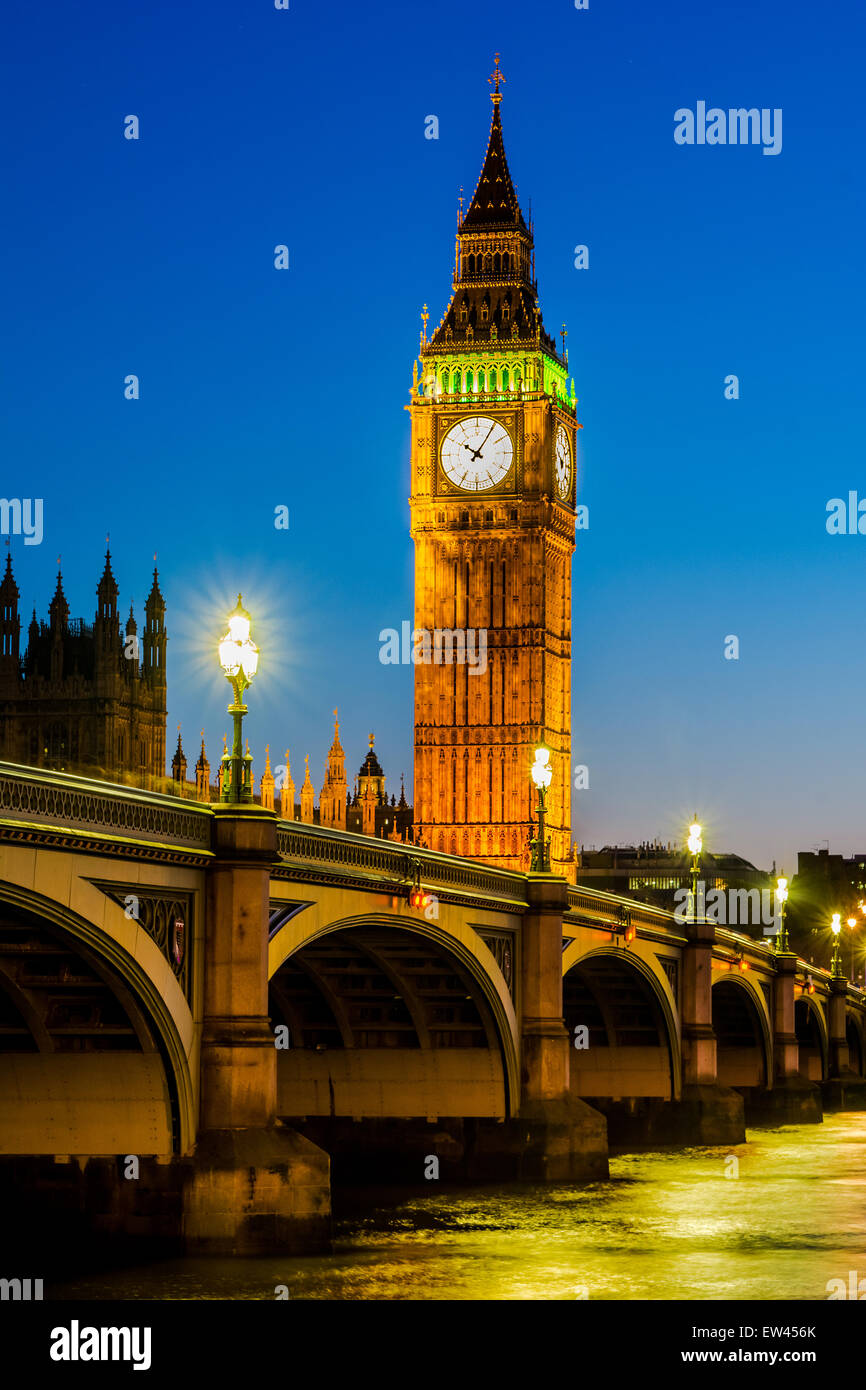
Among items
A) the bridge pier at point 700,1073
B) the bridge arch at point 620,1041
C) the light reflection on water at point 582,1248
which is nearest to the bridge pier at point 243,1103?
the light reflection on water at point 582,1248

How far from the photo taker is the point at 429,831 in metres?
138

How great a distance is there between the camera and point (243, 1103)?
1411 inches

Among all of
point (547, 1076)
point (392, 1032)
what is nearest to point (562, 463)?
point (392, 1032)

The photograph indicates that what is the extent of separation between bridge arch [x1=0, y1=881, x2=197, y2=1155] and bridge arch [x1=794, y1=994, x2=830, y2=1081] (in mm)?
76089

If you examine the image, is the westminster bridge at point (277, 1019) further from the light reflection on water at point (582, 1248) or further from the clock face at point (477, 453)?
the clock face at point (477, 453)

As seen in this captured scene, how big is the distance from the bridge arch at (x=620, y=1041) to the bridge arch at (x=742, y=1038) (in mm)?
16690

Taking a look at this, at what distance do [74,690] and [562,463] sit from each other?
130ft

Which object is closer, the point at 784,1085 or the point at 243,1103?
the point at 243,1103

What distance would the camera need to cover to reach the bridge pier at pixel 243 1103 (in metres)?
35.0

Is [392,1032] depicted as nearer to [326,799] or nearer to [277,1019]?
[277,1019]

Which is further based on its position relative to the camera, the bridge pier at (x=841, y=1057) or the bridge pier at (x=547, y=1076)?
the bridge pier at (x=841, y=1057)

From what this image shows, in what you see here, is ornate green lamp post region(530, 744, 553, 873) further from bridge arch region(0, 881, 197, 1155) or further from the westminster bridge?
bridge arch region(0, 881, 197, 1155)

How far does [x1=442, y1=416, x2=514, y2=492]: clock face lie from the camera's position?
138m
